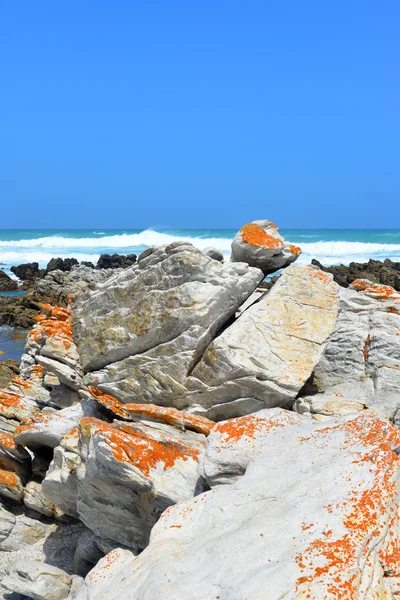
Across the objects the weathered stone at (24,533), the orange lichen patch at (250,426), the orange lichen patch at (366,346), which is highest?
the orange lichen patch at (366,346)

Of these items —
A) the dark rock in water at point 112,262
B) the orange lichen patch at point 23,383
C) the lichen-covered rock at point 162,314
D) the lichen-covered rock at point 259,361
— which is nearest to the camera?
the lichen-covered rock at point 259,361

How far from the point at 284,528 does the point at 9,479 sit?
7152 mm

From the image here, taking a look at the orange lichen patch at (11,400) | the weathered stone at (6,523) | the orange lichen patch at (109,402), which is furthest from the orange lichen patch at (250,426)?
the orange lichen patch at (11,400)

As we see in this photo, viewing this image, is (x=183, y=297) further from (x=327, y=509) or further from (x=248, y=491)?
(x=327, y=509)

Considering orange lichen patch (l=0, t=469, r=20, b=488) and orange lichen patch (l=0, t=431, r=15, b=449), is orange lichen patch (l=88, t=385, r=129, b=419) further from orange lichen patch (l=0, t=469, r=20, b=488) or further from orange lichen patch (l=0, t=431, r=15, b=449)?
orange lichen patch (l=0, t=469, r=20, b=488)

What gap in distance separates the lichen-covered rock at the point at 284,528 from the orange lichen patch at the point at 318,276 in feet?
15.7

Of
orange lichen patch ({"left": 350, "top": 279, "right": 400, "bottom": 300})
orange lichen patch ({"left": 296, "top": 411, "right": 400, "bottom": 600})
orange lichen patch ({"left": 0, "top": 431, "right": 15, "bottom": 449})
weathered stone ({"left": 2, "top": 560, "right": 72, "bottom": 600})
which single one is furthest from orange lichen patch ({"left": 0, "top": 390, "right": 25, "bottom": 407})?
orange lichen patch ({"left": 350, "top": 279, "right": 400, "bottom": 300})

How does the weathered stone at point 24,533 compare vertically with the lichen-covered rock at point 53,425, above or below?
below

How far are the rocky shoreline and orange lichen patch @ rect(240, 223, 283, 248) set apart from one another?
49 mm

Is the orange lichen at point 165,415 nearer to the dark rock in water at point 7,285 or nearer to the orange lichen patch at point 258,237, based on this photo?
the orange lichen patch at point 258,237

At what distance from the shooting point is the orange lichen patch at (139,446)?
887cm

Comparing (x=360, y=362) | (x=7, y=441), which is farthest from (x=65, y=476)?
(x=360, y=362)

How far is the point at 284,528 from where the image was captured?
652 centimetres

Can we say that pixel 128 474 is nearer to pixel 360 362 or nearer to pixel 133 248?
pixel 360 362
